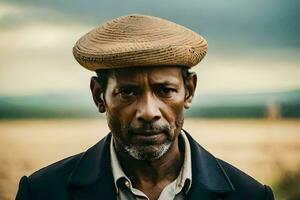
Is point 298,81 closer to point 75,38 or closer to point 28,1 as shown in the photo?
point 75,38

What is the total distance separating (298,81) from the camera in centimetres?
321

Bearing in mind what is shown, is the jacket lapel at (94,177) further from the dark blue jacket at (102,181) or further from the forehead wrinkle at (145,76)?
the forehead wrinkle at (145,76)

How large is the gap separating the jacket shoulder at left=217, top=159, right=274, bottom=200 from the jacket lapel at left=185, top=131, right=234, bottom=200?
0.04 metres

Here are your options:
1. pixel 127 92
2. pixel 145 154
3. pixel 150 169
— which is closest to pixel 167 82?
pixel 127 92

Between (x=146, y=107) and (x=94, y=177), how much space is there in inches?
15.7

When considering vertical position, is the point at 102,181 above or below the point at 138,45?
below

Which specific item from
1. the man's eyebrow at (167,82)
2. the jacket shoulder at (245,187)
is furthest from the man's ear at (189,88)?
the jacket shoulder at (245,187)

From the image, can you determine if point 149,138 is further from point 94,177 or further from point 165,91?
point 94,177

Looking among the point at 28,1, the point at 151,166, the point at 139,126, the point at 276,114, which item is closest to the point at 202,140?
the point at 276,114

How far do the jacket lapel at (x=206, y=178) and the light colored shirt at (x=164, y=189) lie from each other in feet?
0.10

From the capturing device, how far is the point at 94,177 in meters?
2.59

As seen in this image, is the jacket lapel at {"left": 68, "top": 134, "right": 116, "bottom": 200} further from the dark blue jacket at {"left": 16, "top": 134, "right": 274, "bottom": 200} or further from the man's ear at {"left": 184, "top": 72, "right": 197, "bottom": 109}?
the man's ear at {"left": 184, "top": 72, "right": 197, "bottom": 109}

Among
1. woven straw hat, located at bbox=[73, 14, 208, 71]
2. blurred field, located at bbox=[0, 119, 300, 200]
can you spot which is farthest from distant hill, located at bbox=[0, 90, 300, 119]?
woven straw hat, located at bbox=[73, 14, 208, 71]

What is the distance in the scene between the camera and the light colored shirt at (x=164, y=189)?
2.55 meters
